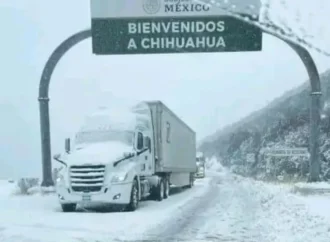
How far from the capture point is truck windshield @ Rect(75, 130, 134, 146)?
56.6 ft

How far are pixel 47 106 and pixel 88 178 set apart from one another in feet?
28.7

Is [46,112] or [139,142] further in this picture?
[46,112]

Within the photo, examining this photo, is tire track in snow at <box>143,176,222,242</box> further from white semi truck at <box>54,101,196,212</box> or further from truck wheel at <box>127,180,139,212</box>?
white semi truck at <box>54,101,196,212</box>

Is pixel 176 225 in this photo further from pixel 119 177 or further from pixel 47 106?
pixel 47 106

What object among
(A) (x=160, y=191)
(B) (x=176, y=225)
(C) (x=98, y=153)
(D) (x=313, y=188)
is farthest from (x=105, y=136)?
(D) (x=313, y=188)

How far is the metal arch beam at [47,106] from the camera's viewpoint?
867 inches

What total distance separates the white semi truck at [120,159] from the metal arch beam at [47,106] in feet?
15.7

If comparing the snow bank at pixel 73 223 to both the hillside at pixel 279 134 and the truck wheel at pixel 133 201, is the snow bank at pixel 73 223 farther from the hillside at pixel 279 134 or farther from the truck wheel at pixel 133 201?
the hillside at pixel 279 134

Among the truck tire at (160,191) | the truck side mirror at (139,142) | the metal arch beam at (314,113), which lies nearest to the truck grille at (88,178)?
A: the truck side mirror at (139,142)

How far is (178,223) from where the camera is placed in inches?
508

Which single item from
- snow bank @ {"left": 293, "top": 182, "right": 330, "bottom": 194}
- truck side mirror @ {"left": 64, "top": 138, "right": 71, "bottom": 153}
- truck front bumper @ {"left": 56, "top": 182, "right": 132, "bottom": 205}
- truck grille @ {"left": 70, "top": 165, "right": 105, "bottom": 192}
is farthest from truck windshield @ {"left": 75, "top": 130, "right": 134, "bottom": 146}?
snow bank @ {"left": 293, "top": 182, "right": 330, "bottom": 194}

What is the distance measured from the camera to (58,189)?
15758 millimetres

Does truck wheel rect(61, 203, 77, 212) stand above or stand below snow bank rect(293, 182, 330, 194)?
above

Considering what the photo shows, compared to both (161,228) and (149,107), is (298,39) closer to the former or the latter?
(161,228)
